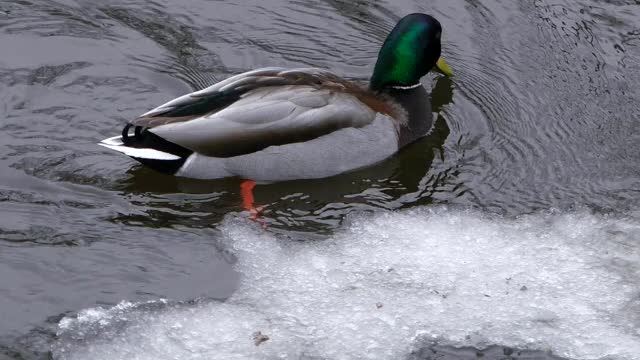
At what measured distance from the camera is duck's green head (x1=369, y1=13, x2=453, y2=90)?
7145 millimetres

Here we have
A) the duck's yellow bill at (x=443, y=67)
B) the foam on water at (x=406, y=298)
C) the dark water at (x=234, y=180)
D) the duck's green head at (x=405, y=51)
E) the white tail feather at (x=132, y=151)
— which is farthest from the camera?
the duck's yellow bill at (x=443, y=67)

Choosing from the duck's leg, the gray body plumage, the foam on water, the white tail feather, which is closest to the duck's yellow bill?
the gray body plumage

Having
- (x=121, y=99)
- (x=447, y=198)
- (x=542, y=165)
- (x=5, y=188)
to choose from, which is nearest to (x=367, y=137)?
(x=447, y=198)

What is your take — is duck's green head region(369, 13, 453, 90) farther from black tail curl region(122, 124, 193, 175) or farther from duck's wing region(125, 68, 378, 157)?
black tail curl region(122, 124, 193, 175)

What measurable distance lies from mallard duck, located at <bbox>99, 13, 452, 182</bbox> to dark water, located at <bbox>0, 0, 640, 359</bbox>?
→ 0.37ft

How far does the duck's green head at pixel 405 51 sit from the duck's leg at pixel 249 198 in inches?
46.2

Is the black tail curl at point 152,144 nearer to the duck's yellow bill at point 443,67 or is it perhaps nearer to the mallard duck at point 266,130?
the mallard duck at point 266,130

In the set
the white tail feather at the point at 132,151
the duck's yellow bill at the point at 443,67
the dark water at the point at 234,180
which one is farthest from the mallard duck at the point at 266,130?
the duck's yellow bill at the point at 443,67

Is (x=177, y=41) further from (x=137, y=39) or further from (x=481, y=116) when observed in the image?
(x=481, y=116)

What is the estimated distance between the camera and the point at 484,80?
7.68 metres

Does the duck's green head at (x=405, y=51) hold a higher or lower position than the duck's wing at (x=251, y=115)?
higher

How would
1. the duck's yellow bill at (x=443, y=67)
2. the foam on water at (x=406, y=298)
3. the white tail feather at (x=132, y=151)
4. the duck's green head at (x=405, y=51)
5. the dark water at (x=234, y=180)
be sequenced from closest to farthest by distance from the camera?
the foam on water at (x=406, y=298) < the dark water at (x=234, y=180) < the white tail feather at (x=132, y=151) < the duck's green head at (x=405, y=51) < the duck's yellow bill at (x=443, y=67)

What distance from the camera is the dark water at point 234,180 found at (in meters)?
5.69

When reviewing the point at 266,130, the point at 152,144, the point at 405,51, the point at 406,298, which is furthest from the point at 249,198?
the point at 405,51
